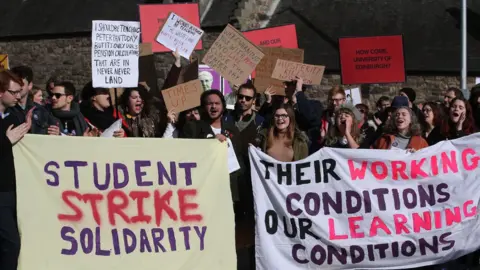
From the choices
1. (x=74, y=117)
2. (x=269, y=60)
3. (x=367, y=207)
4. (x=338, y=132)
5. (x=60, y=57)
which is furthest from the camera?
(x=60, y=57)

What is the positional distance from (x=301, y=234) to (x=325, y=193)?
0.43 meters

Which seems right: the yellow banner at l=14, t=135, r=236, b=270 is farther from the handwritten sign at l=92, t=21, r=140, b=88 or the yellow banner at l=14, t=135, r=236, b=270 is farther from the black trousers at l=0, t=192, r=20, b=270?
the handwritten sign at l=92, t=21, r=140, b=88

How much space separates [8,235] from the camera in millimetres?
6891

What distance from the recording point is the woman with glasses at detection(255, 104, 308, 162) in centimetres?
780

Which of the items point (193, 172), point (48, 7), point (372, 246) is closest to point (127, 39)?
point (193, 172)

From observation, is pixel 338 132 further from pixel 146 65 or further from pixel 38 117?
pixel 146 65

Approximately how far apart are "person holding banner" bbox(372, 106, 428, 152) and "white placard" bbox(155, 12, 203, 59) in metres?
3.22

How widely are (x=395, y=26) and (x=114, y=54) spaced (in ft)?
58.3

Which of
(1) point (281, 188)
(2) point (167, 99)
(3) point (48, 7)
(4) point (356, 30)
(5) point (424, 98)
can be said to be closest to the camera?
(1) point (281, 188)

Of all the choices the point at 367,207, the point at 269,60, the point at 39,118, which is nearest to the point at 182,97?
the point at 39,118

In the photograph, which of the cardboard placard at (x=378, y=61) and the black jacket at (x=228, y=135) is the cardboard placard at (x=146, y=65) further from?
the cardboard placard at (x=378, y=61)

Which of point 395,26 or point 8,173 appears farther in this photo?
point 395,26

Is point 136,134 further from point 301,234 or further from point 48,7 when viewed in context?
point 48,7

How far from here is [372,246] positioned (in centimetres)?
780
